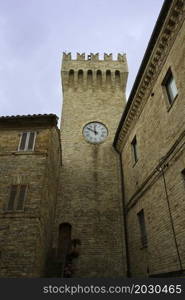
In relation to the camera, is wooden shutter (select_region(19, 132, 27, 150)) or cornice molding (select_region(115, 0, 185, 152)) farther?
wooden shutter (select_region(19, 132, 27, 150))

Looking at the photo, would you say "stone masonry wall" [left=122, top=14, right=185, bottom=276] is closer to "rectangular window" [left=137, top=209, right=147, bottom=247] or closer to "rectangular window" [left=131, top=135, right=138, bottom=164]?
"rectangular window" [left=137, top=209, right=147, bottom=247]

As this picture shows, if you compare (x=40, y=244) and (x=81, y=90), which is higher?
(x=81, y=90)

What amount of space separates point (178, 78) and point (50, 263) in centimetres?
945

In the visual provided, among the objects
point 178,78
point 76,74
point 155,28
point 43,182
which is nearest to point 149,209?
point 43,182

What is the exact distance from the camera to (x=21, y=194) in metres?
9.99

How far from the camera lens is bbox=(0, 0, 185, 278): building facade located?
8141 mm

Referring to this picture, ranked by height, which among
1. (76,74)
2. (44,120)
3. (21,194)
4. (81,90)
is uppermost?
(76,74)

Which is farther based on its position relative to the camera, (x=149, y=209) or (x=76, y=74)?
(x=76, y=74)

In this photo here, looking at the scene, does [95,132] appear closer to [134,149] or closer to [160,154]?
[134,149]

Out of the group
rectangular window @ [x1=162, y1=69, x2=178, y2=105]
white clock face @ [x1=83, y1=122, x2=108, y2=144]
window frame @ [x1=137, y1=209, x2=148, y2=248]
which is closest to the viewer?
rectangular window @ [x1=162, y1=69, x2=178, y2=105]

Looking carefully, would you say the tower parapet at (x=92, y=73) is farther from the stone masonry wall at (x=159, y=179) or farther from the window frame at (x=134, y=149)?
the stone masonry wall at (x=159, y=179)

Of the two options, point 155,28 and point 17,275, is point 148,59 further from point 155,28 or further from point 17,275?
point 17,275

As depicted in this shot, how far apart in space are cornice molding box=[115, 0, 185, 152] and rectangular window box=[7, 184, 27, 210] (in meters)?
6.43

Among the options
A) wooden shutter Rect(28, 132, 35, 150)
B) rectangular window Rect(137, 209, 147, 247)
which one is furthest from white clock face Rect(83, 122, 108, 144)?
rectangular window Rect(137, 209, 147, 247)
